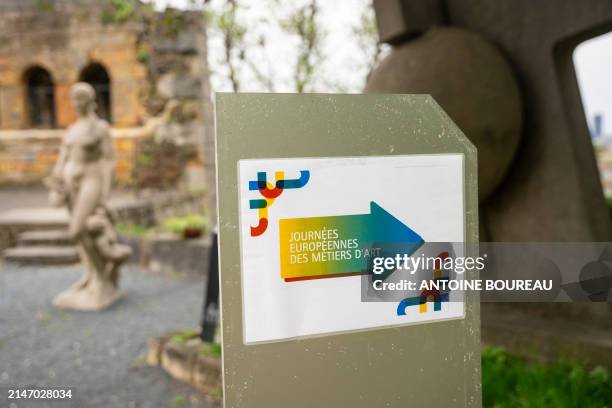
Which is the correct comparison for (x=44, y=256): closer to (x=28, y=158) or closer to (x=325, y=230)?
(x=28, y=158)

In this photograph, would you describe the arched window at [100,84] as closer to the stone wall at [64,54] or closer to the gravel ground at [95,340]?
the stone wall at [64,54]

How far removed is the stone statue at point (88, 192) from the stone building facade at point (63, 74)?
19.5 ft

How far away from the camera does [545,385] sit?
279cm

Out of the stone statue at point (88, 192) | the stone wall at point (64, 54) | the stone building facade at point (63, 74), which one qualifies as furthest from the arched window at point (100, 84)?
the stone statue at point (88, 192)

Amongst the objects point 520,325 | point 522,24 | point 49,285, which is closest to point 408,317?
point 520,325

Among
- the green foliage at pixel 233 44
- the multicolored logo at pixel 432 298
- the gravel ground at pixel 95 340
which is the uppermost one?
the green foliage at pixel 233 44

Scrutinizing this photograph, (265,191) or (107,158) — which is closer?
(265,191)

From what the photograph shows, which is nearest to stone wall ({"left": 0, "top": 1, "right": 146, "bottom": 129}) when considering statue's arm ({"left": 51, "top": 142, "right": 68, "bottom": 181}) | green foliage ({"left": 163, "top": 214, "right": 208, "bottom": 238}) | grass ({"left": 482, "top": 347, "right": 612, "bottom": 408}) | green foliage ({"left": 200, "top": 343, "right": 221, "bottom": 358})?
green foliage ({"left": 163, "top": 214, "right": 208, "bottom": 238})

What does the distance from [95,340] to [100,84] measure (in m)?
11.6

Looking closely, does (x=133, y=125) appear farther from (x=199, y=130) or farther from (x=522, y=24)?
(x=522, y=24)

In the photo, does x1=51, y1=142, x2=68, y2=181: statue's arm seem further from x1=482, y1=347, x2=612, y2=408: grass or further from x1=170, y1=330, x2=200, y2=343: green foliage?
x1=482, y1=347, x2=612, y2=408: grass

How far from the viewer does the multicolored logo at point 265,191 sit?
56.2 inches

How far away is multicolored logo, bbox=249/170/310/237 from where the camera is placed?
1428 mm

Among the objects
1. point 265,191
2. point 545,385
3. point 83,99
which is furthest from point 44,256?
point 265,191
